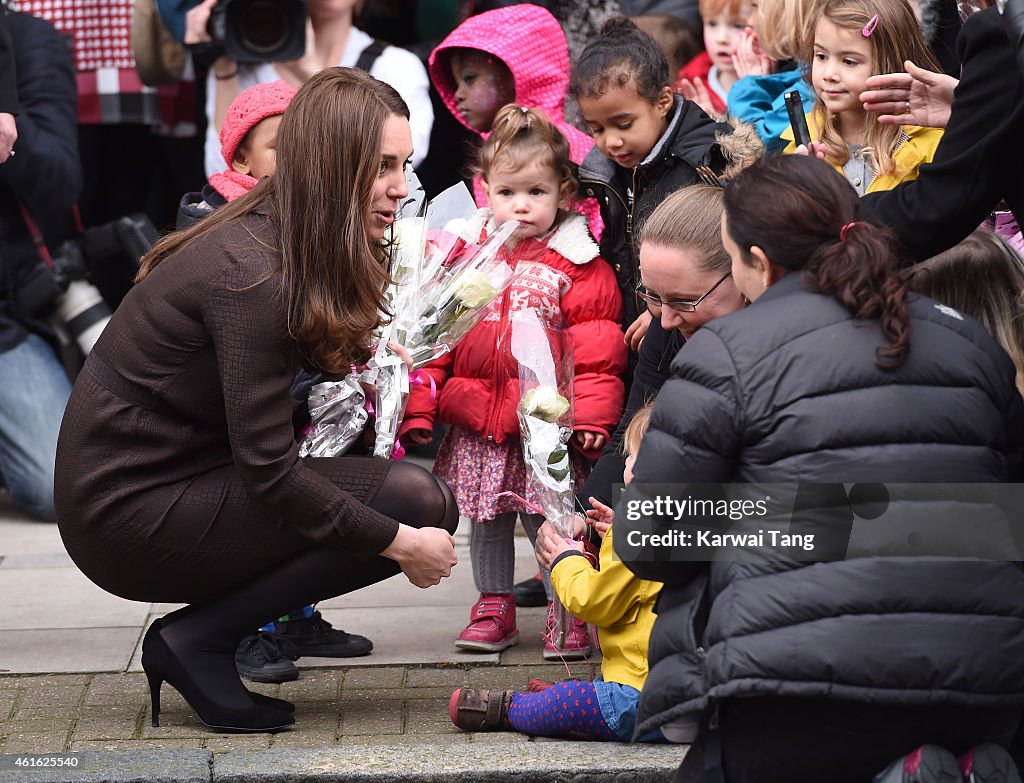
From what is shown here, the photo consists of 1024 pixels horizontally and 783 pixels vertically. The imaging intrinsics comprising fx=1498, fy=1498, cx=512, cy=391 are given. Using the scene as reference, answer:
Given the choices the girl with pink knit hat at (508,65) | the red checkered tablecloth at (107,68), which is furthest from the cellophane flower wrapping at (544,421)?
the red checkered tablecloth at (107,68)

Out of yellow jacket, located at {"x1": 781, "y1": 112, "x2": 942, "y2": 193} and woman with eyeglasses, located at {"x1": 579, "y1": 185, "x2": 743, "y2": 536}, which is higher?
yellow jacket, located at {"x1": 781, "y1": 112, "x2": 942, "y2": 193}

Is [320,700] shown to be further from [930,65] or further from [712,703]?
[930,65]

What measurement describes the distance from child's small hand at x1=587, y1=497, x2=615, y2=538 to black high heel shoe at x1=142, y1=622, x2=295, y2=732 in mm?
878

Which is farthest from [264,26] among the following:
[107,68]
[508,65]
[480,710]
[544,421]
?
[480,710]

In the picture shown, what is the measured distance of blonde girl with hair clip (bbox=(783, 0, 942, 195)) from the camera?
3.86 m

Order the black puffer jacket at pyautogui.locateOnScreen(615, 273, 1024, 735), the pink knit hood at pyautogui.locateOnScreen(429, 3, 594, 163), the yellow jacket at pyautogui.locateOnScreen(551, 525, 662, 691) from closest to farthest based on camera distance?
the black puffer jacket at pyautogui.locateOnScreen(615, 273, 1024, 735) < the yellow jacket at pyautogui.locateOnScreen(551, 525, 662, 691) < the pink knit hood at pyautogui.locateOnScreen(429, 3, 594, 163)

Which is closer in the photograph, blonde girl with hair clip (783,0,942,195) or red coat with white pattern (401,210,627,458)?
blonde girl with hair clip (783,0,942,195)

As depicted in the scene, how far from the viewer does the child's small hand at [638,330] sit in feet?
13.8

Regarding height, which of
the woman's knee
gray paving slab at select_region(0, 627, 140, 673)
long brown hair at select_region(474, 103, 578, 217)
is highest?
long brown hair at select_region(474, 103, 578, 217)

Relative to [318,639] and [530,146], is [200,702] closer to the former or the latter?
[318,639]

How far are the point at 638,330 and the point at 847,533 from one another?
1723 millimetres

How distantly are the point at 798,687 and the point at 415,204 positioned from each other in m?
2.09

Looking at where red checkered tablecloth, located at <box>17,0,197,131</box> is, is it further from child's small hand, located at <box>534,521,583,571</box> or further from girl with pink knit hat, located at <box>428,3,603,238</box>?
child's small hand, located at <box>534,521,583,571</box>

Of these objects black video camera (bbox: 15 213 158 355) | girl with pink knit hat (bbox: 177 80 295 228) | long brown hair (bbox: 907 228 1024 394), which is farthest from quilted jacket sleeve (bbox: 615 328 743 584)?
black video camera (bbox: 15 213 158 355)
